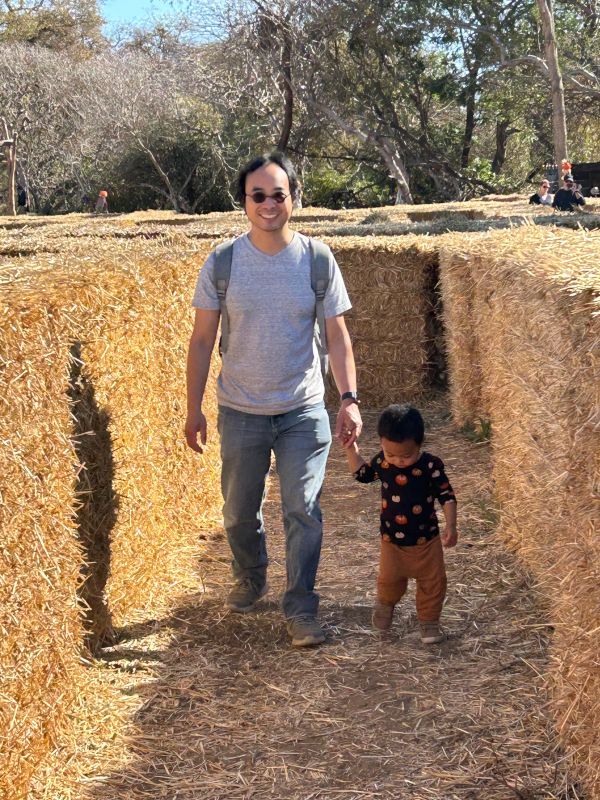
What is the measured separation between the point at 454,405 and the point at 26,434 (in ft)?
20.6

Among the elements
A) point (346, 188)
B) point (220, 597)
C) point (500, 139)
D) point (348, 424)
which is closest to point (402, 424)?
point (348, 424)

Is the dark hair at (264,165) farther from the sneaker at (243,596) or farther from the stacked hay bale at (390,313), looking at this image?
the stacked hay bale at (390,313)

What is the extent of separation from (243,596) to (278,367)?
1299 millimetres

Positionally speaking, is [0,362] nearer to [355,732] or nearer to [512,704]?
[355,732]

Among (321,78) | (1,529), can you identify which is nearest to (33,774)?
(1,529)

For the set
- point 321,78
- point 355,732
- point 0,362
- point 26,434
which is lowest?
point 355,732

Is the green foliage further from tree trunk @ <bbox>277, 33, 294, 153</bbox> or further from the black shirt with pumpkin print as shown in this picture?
the black shirt with pumpkin print

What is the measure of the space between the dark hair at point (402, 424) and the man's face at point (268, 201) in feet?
3.20

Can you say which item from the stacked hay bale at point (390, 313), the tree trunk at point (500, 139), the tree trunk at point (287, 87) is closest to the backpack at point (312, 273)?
the stacked hay bale at point (390, 313)

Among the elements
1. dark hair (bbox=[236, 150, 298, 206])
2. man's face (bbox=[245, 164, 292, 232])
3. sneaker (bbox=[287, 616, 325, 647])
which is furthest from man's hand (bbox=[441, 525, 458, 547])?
dark hair (bbox=[236, 150, 298, 206])

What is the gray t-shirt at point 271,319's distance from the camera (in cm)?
453

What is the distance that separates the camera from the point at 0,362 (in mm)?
3354

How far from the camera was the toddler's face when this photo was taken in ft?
14.5

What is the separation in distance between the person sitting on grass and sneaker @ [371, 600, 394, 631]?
141 mm
